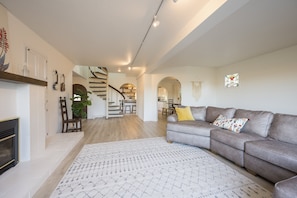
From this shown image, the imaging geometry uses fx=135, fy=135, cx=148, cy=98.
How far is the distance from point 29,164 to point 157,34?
133 inches

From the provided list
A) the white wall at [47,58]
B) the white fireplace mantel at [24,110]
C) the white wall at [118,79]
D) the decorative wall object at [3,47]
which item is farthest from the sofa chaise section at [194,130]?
the white wall at [118,79]

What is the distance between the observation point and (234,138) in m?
2.50

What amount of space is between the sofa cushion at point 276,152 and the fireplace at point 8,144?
369cm

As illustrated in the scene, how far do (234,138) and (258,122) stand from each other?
0.73 meters

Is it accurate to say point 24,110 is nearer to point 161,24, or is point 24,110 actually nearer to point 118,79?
point 161,24

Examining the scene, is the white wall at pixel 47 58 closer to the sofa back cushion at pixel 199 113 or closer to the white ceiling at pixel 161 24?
the white ceiling at pixel 161 24

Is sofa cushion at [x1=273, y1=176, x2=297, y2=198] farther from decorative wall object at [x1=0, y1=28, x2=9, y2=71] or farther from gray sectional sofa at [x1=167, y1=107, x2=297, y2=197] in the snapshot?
decorative wall object at [x1=0, y1=28, x2=9, y2=71]

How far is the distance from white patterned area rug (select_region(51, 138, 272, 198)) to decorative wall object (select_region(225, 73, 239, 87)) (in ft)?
14.0

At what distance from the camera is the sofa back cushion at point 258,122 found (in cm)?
262

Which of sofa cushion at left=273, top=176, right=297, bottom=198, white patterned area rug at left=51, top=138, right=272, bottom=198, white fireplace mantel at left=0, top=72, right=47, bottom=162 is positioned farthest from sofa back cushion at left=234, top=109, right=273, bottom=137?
white fireplace mantel at left=0, top=72, right=47, bottom=162

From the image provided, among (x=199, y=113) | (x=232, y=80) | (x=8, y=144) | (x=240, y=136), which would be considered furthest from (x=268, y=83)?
(x=8, y=144)

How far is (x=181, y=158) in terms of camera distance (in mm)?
2715

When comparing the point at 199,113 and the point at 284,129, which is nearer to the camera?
the point at 284,129

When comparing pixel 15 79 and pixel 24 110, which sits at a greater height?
pixel 15 79
